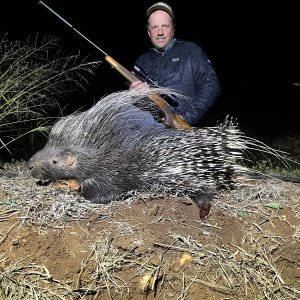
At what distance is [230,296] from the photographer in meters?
1.93

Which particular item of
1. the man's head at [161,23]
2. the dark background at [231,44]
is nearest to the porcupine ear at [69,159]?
the man's head at [161,23]

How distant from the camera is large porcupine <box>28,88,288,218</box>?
100 inches

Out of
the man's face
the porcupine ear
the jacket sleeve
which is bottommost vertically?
the porcupine ear

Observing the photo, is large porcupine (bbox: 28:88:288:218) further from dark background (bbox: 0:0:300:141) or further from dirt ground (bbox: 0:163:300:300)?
dark background (bbox: 0:0:300:141)

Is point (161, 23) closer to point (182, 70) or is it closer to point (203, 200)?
point (182, 70)

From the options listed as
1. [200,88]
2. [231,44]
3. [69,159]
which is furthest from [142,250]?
[231,44]

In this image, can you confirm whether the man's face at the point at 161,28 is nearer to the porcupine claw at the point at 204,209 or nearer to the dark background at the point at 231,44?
the porcupine claw at the point at 204,209

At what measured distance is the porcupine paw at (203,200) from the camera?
7.77 feet

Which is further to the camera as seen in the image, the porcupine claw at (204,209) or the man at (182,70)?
the man at (182,70)

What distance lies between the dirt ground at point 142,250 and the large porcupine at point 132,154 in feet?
0.58

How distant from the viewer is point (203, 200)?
8.15 feet

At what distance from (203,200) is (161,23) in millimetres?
1646

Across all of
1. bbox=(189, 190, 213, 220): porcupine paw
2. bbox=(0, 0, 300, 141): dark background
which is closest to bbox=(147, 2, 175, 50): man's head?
bbox=(189, 190, 213, 220): porcupine paw

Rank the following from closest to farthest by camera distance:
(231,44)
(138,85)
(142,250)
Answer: (142,250), (138,85), (231,44)
